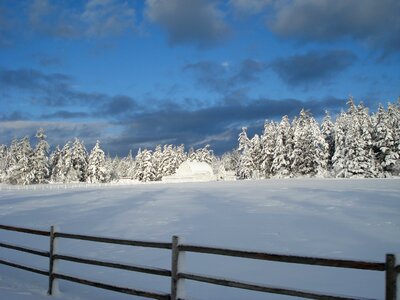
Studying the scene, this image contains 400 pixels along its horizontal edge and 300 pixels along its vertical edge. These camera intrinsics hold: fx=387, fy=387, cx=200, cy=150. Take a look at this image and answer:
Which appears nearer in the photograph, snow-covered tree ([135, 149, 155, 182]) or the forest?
Answer: the forest

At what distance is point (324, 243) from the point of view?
14812 mm

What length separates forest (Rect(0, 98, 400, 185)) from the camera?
233 feet

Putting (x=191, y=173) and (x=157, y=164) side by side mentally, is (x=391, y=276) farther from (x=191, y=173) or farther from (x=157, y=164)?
(x=157, y=164)

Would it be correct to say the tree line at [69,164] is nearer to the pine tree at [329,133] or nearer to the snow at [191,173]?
the snow at [191,173]

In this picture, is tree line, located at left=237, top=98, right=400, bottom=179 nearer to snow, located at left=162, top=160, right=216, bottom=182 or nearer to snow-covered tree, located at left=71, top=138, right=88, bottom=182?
snow, located at left=162, top=160, right=216, bottom=182

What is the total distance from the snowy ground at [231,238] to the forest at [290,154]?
44.6 metres

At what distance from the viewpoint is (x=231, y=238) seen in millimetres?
16438

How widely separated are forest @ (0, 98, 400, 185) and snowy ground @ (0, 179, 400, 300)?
44.6m

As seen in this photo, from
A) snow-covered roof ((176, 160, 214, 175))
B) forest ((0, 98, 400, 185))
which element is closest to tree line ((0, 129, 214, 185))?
forest ((0, 98, 400, 185))

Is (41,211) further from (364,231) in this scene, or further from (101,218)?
(364,231)

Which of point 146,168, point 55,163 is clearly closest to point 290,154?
point 146,168

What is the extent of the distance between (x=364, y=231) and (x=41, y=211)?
22730 millimetres

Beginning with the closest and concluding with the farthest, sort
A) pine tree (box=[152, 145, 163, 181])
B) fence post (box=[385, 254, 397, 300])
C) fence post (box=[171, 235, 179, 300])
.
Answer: fence post (box=[385, 254, 397, 300]), fence post (box=[171, 235, 179, 300]), pine tree (box=[152, 145, 163, 181])

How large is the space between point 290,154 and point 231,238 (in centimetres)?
7147
